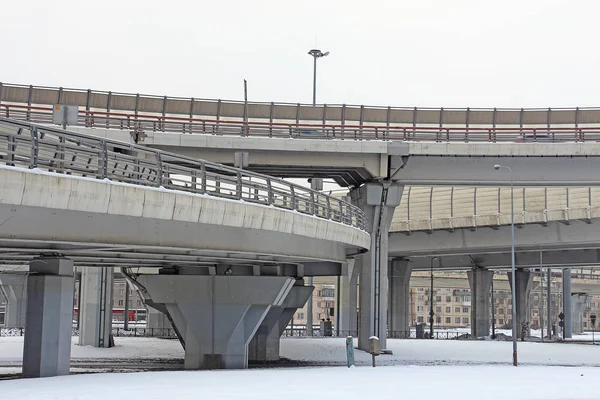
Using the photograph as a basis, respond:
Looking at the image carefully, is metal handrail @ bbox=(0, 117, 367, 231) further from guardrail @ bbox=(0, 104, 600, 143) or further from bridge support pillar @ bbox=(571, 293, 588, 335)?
bridge support pillar @ bbox=(571, 293, 588, 335)

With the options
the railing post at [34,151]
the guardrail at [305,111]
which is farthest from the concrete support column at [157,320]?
the railing post at [34,151]

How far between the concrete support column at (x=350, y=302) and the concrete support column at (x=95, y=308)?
1102 inches

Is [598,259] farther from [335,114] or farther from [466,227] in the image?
[335,114]

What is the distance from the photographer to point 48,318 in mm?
23922

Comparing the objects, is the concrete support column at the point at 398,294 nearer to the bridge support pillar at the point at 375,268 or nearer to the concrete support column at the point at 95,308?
the bridge support pillar at the point at 375,268

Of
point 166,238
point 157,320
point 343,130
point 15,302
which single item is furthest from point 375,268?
point 15,302

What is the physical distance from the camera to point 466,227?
65.4 metres

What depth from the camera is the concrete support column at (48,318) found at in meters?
23.7

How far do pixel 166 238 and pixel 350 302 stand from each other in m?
52.7

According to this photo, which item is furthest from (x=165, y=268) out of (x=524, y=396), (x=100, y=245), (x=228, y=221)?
(x=524, y=396)

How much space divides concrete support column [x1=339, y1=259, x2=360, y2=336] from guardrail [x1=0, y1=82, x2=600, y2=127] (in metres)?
23.5

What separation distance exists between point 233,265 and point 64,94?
66.6 ft

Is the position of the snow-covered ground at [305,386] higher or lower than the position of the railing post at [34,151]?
lower

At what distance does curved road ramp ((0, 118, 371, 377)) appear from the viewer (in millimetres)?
19203
